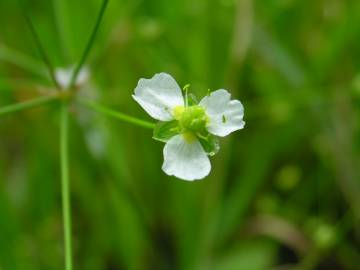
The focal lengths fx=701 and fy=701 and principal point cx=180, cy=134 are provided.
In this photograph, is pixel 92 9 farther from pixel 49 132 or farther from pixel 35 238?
pixel 35 238

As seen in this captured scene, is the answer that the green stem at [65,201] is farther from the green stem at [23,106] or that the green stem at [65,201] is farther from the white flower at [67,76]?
the white flower at [67,76]

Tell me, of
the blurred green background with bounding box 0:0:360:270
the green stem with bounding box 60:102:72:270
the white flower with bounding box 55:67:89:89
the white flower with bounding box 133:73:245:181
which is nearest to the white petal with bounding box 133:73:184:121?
the white flower with bounding box 133:73:245:181

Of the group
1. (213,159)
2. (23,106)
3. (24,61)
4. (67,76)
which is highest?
(24,61)

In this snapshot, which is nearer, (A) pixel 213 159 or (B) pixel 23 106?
(B) pixel 23 106

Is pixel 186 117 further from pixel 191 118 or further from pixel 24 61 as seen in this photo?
pixel 24 61

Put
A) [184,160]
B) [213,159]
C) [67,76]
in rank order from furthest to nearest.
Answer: [213,159], [67,76], [184,160]

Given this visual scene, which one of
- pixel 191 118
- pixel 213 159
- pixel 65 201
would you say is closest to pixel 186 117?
pixel 191 118

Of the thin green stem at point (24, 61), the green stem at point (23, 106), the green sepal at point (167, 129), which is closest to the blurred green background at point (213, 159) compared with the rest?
→ the thin green stem at point (24, 61)
